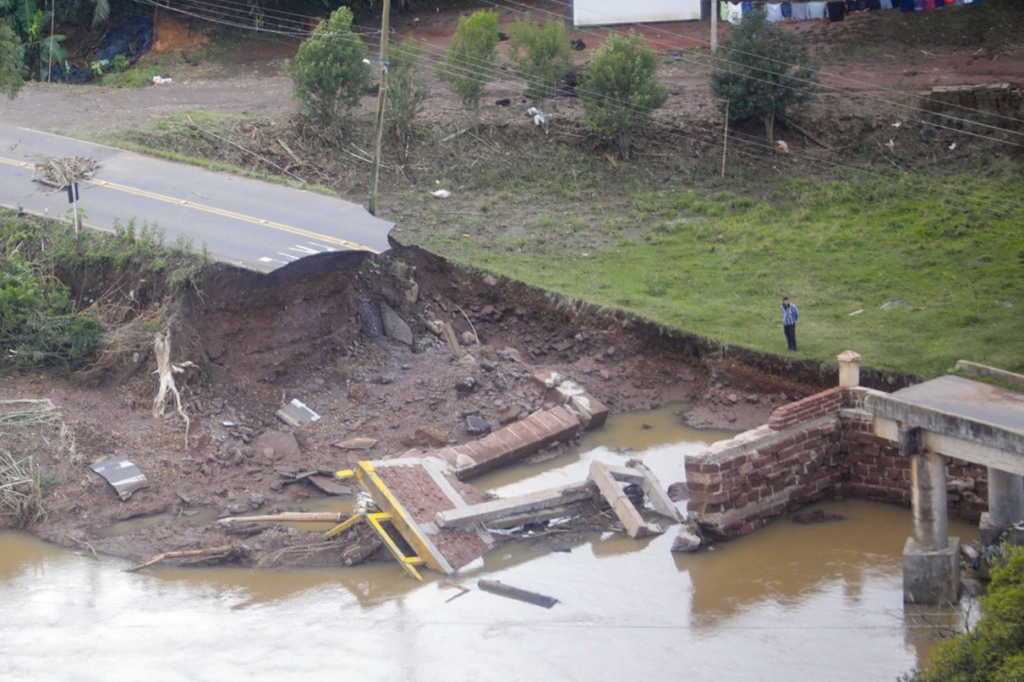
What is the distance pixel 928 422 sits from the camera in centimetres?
1522

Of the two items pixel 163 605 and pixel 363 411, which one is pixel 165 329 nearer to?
pixel 363 411

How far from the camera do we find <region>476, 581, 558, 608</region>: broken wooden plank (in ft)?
55.1

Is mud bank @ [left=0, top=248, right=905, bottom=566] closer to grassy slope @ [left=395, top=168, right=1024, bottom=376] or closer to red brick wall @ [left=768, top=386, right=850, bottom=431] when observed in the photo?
grassy slope @ [left=395, top=168, right=1024, bottom=376]

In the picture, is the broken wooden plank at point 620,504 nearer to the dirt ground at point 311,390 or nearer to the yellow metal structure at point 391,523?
the yellow metal structure at point 391,523

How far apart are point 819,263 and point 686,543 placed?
1090cm

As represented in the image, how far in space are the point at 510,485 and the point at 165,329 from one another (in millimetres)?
6612

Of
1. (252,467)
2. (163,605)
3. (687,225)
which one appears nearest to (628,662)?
(163,605)

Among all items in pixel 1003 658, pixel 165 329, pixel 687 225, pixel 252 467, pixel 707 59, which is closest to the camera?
Answer: pixel 1003 658

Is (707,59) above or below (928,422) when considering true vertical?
above

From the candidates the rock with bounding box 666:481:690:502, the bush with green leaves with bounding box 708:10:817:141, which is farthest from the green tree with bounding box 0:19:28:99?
the bush with green leaves with bounding box 708:10:817:141

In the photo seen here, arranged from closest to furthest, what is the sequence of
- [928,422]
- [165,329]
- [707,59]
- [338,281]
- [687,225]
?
[928,422], [165,329], [338,281], [687,225], [707,59]

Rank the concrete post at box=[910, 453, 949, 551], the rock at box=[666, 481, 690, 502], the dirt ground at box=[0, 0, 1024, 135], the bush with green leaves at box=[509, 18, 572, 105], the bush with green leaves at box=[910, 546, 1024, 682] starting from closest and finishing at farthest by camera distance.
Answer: the bush with green leaves at box=[910, 546, 1024, 682] < the concrete post at box=[910, 453, 949, 551] < the rock at box=[666, 481, 690, 502] < the dirt ground at box=[0, 0, 1024, 135] < the bush with green leaves at box=[509, 18, 572, 105]

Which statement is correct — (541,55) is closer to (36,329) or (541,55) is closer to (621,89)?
(621,89)

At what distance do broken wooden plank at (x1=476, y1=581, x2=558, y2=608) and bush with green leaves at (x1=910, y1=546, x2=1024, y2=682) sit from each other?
5876mm
